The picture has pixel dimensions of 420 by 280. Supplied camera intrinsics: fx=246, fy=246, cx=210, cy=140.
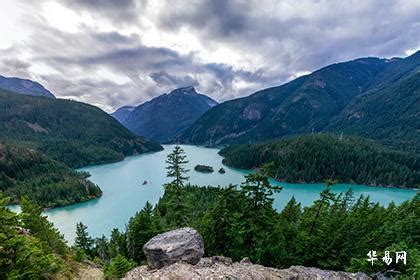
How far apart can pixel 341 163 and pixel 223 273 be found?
15690cm

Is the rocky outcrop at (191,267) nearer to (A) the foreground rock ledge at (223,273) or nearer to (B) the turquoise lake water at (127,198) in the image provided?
(A) the foreground rock ledge at (223,273)

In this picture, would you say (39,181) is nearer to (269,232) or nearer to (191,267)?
(269,232)

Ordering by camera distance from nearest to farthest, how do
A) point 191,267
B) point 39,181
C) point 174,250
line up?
point 191,267 < point 174,250 < point 39,181

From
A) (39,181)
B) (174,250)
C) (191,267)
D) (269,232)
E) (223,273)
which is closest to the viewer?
(223,273)

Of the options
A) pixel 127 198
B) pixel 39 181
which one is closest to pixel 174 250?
pixel 127 198

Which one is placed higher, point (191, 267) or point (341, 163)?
point (191, 267)

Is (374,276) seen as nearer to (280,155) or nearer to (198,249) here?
(198,249)

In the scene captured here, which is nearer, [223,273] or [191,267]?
[223,273]

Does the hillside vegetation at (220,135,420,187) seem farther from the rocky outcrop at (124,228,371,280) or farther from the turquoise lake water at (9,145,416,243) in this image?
the rocky outcrop at (124,228,371,280)

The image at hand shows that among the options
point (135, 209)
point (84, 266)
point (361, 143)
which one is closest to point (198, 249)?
point (84, 266)

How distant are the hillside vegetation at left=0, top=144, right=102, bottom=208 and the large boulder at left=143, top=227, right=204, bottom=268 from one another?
96432 millimetres

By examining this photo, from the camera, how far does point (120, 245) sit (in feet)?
138

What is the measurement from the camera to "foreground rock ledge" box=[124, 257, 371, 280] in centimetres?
1585

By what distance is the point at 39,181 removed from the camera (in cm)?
12012
